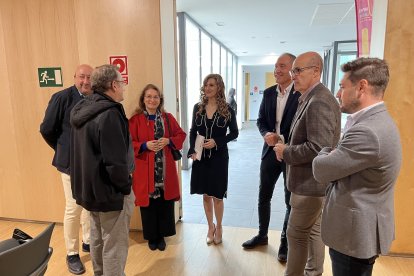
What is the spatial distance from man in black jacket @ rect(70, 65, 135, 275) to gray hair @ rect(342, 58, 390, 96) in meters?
1.26

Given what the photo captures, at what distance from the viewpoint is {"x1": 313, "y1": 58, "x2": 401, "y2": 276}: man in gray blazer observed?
1.20 metres

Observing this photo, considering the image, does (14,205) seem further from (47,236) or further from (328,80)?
(328,80)

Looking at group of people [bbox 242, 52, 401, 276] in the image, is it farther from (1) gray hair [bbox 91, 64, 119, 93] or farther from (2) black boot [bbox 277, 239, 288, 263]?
(1) gray hair [bbox 91, 64, 119, 93]

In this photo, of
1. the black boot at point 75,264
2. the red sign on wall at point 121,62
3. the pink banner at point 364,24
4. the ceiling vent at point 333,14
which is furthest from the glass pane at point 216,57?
the black boot at point 75,264

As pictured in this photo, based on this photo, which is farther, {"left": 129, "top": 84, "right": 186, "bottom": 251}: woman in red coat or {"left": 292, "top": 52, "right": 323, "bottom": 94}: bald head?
{"left": 129, "top": 84, "right": 186, "bottom": 251}: woman in red coat

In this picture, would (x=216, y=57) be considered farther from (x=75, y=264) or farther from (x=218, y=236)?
(x=75, y=264)

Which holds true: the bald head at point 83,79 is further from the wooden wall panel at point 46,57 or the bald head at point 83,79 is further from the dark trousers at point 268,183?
the dark trousers at point 268,183

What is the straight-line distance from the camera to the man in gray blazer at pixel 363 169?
1197 millimetres

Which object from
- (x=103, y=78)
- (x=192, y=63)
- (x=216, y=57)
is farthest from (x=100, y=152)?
(x=216, y=57)

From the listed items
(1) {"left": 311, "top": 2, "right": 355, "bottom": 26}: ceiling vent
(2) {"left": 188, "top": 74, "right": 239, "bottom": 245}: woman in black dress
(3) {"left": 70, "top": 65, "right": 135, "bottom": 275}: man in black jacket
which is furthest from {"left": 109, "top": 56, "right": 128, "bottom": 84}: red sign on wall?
(1) {"left": 311, "top": 2, "right": 355, "bottom": 26}: ceiling vent

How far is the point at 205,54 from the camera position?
7.05 meters

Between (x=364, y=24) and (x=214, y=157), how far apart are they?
5.57 ft

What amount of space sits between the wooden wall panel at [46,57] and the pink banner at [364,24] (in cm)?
175

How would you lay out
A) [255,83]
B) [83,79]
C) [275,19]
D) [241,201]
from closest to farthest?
1. [83,79]
2. [241,201]
3. [275,19]
4. [255,83]
